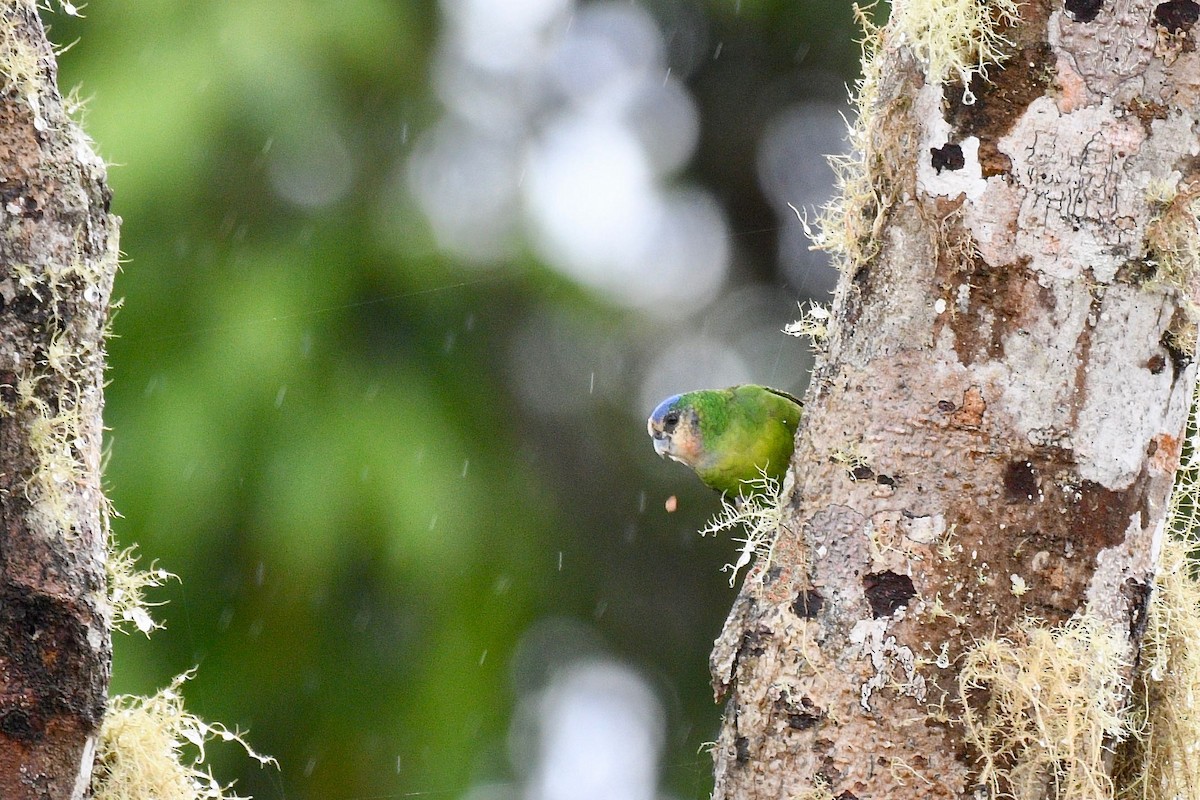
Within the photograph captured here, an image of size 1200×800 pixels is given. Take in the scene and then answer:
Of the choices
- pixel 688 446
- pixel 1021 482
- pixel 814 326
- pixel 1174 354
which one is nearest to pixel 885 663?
pixel 1021 482

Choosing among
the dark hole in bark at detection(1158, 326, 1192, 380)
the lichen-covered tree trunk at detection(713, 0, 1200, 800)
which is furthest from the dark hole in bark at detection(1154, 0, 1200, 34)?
the dark hole in bark at detection(1158, 326, 1192, 380)

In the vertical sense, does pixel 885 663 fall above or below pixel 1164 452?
below

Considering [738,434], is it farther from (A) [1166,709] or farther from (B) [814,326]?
(A) [1166,709]

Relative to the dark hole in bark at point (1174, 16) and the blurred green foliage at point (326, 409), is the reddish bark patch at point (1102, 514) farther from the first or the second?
the blurred green foliage at point (326, 409)

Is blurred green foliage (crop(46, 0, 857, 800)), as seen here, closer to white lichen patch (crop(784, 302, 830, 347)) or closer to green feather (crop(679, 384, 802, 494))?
green feather (crop(679, 384, 802, 494))

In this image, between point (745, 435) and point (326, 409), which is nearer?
point (745, 435)

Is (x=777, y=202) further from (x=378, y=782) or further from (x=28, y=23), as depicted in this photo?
(x=28, y=23)

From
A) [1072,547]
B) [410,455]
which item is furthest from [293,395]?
[1072,547]

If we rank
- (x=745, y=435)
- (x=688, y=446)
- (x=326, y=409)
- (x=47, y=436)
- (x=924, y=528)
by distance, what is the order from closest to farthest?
(x=47, y=436)
(x=924, y=528)
(x=745, y=435)
(x=688, y=446)
(x=326, y=409)
